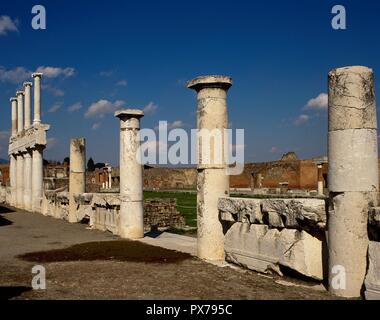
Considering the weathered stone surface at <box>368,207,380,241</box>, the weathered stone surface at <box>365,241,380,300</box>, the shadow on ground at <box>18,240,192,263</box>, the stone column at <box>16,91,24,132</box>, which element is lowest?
the shadow on ground at <box>18,240,192,263</box>

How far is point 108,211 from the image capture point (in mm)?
13273

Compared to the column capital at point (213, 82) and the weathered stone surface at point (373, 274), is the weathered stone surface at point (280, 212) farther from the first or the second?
the column capital at point (213, 82)

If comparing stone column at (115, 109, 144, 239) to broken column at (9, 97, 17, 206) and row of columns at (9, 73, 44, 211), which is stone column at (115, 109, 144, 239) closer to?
row of columns at (9, 73, 44, 211)

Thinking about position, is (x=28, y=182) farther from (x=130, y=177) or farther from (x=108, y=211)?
(x=130, y=177)

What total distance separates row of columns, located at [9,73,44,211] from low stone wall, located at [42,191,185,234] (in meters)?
3.34

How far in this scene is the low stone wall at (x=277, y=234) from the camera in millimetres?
6273

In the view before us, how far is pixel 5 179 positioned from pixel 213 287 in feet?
163

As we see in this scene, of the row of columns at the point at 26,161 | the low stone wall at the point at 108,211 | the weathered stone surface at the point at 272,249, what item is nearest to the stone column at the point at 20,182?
the row of columns at the point at 26,161

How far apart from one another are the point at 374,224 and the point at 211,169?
11.6 feet

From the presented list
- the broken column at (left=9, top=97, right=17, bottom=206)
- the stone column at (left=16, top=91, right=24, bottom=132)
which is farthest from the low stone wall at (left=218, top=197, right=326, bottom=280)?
the broken column at (left=9, top=97, right=17, bottom=206)

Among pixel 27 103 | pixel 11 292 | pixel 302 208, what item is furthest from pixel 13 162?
pixel 302 208

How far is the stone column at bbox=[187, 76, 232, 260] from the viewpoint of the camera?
8.41 m

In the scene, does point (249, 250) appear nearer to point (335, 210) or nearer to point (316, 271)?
point (316, 271)
